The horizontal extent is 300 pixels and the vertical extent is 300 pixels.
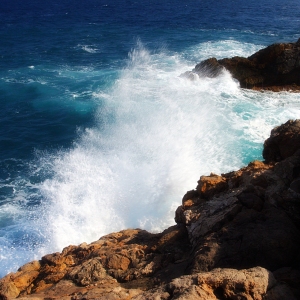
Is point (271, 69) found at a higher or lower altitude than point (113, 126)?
higher

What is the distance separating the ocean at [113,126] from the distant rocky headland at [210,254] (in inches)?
259

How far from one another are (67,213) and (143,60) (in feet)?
96.9

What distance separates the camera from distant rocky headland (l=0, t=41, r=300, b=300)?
24.8 feet

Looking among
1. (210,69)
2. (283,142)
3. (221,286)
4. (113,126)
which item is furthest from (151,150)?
(221,286)

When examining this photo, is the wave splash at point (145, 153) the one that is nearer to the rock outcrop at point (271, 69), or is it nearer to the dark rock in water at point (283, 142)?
the rock outcrop at point (271, 69)

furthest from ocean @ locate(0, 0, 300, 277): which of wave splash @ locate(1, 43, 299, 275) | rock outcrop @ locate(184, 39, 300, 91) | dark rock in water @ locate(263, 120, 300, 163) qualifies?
dark rock in water @ locate(263, 120, 300, 163)

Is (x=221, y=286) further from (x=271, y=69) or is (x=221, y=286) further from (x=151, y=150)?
(x=271, y=69)

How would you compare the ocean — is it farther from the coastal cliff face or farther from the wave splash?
the coastal cliff face

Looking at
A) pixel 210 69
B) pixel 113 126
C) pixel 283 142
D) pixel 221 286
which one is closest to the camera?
pixel 221 286

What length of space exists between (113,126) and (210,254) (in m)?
22.5

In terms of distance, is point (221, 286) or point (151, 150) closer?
point (221, 286)

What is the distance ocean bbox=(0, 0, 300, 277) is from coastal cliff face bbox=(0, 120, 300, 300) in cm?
662

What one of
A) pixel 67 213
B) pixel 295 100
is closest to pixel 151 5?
pixel 295 100

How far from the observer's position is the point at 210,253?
29.3 ft
